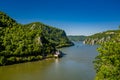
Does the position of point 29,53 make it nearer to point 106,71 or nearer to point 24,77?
point 24,77

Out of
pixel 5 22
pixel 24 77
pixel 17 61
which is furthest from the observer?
pixel 5 22

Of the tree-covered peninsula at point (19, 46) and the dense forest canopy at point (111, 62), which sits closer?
the dense forest canopy at point (111, 62)

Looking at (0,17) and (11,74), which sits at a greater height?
(0,17)

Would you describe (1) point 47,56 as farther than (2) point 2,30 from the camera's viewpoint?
No

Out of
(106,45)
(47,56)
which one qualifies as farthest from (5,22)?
(106,45)

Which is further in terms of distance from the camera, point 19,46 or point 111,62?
point 19,46

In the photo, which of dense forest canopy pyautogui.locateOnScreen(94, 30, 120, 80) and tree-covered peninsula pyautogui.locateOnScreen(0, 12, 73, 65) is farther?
tree-covered peninsula pyautogui.locateOnScreen(0, 12, 73, 65)

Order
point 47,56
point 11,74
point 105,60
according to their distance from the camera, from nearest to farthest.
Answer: point 105,60
point 11,74
point 47,56

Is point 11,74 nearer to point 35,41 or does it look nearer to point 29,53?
point 29,53

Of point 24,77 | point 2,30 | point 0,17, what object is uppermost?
point 0,17

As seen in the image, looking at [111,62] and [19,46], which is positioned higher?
[19,46]
